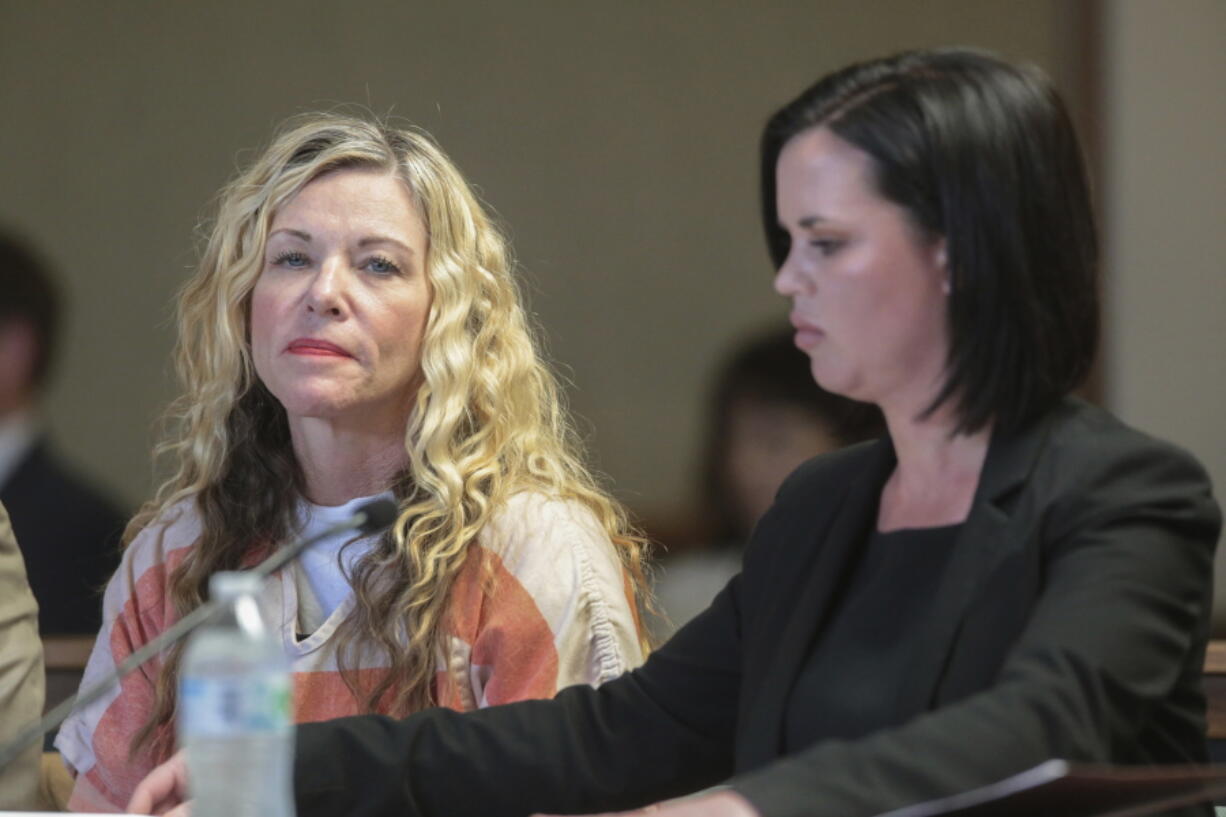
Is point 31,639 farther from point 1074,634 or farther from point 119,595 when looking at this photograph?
point 1074,634

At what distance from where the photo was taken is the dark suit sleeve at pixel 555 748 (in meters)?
1.59

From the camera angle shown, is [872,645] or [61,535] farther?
[61,535]

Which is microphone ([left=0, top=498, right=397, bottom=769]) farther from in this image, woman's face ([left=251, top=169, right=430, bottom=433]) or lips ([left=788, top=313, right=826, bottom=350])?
woman's face ([left=251, top=169, right=430, bottom=433])

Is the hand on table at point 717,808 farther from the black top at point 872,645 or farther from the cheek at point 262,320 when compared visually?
the cheek at point 262,320

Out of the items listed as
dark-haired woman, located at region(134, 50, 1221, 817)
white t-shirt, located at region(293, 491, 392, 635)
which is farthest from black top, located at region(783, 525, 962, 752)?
white t-shirt, located at region(293, 491, 392, 635)

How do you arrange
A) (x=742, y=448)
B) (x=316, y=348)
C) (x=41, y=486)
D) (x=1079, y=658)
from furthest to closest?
(x=41, y=486), (x=742, y=448), (x=316, y=348), (x=1079, y=658)

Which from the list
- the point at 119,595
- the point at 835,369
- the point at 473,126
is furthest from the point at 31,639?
the point at 473,126

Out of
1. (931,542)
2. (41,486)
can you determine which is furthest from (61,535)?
(931,542)

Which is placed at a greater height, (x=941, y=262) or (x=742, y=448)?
(x=941, y=262)

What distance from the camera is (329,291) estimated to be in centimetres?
216

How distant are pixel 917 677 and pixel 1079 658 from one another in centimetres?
17

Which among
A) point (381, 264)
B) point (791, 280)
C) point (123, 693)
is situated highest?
point (791, 280)

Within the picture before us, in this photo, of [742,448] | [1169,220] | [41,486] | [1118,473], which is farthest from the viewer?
[41,486]

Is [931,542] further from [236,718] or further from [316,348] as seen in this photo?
[316,348]
